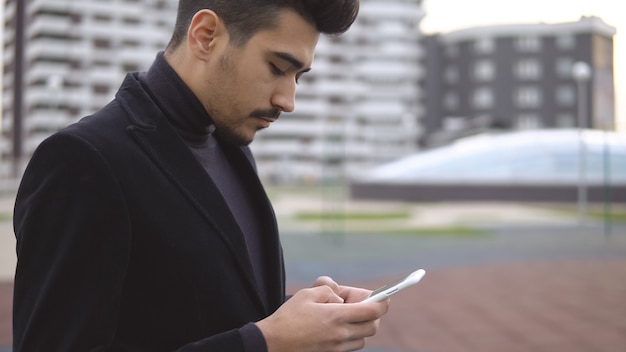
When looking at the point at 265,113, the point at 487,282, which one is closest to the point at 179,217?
the point at 265,113

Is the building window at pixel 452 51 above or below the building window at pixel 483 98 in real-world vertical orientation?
above

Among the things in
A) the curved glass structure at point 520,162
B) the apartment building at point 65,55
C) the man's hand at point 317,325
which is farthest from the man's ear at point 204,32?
the apartment building at point 65,55

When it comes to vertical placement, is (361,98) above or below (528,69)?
below

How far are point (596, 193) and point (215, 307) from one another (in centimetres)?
2856

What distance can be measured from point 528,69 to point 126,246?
62.8 metres

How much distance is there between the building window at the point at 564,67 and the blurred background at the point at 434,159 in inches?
5.0

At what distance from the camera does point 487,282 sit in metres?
8.95

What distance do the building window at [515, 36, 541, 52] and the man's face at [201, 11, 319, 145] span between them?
61924 millimetres

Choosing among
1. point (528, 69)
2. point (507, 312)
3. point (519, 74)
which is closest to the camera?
point (507, 312)

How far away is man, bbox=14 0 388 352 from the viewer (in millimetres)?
1189

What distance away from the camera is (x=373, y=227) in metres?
17.5

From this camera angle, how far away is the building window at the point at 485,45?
199ft

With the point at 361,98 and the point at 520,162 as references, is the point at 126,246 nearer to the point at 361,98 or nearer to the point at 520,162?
the point at 520,162

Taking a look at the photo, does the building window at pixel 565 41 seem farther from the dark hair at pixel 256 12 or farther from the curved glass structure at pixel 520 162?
the dark hair at pixel 256 12
